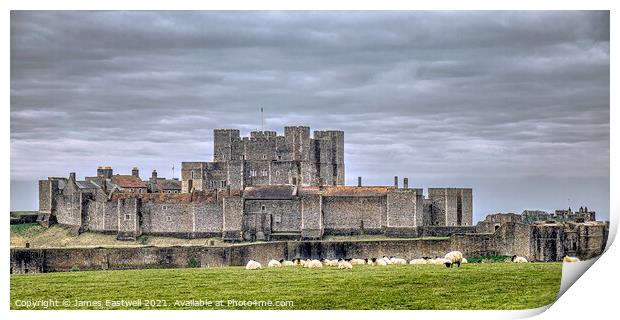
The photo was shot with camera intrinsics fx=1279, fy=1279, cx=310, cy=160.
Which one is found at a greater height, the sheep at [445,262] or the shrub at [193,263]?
the sheep at [445,262]

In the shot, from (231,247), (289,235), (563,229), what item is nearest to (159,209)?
(289,235)

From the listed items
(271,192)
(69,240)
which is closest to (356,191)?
(271,192)

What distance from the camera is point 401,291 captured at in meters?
29.3

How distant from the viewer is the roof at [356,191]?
51.2 metres

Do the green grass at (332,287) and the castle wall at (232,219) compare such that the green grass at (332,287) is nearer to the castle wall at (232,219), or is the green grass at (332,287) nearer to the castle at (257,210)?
the castle wall at (232,219)

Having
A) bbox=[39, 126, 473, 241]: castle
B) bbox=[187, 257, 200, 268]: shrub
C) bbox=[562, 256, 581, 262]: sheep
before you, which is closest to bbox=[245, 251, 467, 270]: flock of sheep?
bbox=[562, 256, 581, 262]: sheep

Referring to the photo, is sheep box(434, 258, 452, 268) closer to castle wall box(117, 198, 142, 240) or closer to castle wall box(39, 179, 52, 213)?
castle wall box(117, 198, 142, 240)

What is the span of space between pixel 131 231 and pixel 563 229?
62.3 ft

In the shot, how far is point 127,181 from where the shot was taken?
59031 mm

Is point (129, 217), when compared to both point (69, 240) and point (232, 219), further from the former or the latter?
point (232, 219)

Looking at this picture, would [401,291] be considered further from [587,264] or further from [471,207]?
[471,207]

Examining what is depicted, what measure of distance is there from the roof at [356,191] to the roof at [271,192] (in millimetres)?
1434

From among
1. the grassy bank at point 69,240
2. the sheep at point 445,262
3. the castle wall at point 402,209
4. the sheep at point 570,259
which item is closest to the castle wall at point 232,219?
the grassy bank at point 69,240

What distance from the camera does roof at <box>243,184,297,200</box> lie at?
169ft
